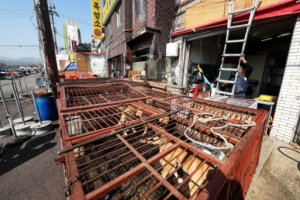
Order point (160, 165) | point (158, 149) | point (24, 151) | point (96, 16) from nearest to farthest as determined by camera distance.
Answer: point (160, 165)
point (158, 149)
point (24, 151)
point (96, 16)

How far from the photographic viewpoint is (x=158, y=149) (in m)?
2.28

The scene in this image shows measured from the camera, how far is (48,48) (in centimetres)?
494

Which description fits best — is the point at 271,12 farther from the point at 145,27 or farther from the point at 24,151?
the point at 24,151

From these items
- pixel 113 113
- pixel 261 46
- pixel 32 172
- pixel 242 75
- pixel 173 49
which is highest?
pixel 261 46

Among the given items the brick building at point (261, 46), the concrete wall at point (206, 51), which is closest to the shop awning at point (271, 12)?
the brick building at point (261, 46)

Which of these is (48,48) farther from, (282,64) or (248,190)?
(282,64)

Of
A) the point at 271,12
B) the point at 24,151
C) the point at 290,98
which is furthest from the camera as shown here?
the point at 271,12

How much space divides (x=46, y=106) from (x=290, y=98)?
7.35 metres

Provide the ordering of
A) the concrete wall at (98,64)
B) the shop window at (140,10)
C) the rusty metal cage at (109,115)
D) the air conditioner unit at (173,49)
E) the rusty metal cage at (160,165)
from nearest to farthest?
1. the rusty metal cage at (160,165)
2. the rusty metal cage at (109,115)
3. the air conditioner unit at (173,49)
4. the shop window at (140,10)
5. the concrete wall at (98,64)

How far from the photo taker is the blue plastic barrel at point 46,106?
4836 millimetres

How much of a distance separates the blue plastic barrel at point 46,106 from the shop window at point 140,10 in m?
6.81

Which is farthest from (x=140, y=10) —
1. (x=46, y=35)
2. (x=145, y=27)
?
(x=46, y=35)

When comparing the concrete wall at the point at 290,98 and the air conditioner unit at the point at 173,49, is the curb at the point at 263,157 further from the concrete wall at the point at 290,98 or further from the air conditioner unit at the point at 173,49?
the air conditioner unit at the point at 173,49

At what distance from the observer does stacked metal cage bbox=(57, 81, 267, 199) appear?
0.96m
